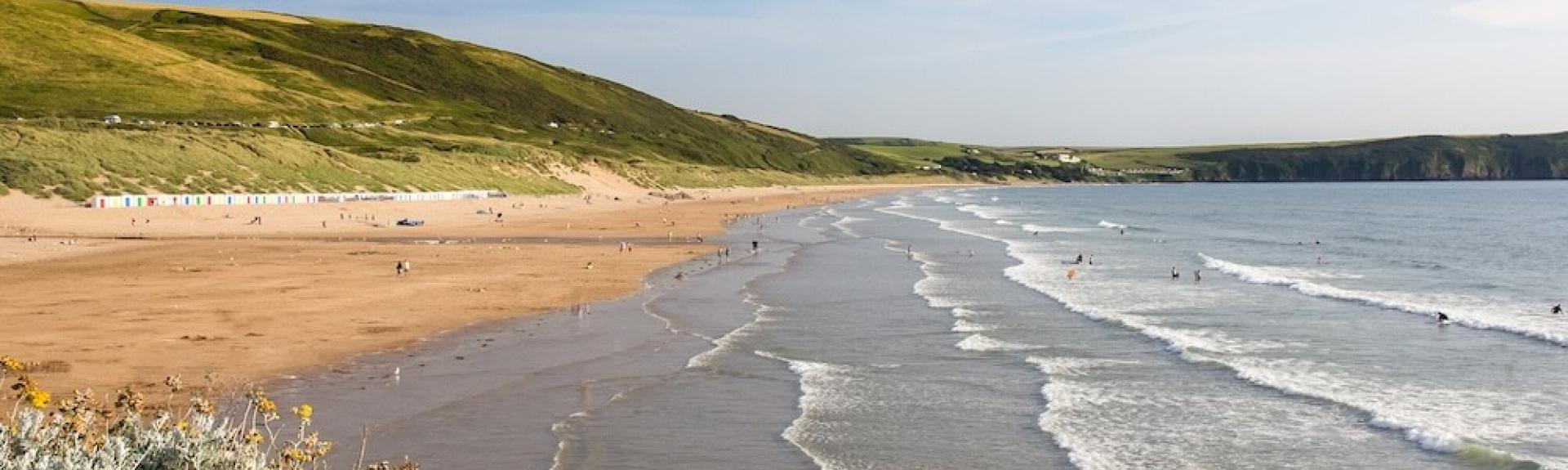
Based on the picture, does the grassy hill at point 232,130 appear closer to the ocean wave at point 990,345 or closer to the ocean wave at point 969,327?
the ocean wave at point 969,327

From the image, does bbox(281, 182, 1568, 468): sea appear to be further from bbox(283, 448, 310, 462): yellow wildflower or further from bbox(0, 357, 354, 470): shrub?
bbox(283, 448, 310, 462): yellow wildflower

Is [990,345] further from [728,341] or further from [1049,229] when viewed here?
[1049,229]

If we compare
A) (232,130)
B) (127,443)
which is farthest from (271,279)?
(232,130)

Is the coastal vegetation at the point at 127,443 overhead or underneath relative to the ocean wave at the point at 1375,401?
overhead

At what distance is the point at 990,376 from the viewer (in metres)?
23.8

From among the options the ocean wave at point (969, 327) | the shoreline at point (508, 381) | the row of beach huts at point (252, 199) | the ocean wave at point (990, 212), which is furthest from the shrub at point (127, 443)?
the ocean wave at point (990, 212)

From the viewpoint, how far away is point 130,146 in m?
81.1

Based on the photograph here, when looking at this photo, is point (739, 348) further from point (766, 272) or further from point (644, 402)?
point (766, 272)

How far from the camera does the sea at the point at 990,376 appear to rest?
1747cm

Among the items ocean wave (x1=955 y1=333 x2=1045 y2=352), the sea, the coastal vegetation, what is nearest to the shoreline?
the sea

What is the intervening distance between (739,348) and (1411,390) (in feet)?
40.3

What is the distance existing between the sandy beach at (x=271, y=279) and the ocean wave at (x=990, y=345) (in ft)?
35.9

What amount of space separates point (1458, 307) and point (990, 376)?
20.2 meters

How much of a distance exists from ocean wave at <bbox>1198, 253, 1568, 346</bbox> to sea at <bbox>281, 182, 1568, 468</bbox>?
0.59 feet
